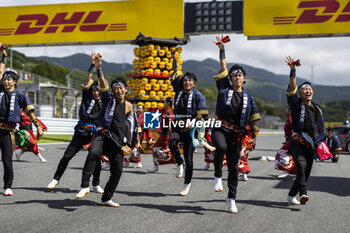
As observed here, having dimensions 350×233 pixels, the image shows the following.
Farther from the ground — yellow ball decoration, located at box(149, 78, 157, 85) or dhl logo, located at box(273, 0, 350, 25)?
dhl logo, located at box(273, 0, 350, 25)

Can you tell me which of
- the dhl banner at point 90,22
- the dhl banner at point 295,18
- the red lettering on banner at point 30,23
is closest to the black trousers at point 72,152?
the dhl banner at point 90,22

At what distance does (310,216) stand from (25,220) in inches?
150

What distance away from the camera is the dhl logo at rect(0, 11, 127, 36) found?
64.2 feet

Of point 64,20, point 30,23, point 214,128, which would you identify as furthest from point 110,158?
point 30,23

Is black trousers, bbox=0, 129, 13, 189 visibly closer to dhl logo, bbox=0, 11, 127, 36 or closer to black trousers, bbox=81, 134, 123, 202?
black trousers, bbox=81, 134, 123, 202

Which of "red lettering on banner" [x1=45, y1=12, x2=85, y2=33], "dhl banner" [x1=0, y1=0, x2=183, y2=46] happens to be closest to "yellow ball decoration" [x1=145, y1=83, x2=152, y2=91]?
"dhl banner" [x1=0, y1=0, x2=183, y2=46]

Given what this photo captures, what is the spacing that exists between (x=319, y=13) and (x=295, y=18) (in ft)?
3.50

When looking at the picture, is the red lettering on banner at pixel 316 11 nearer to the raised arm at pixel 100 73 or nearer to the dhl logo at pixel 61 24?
the dhl logo at pixel 61 24

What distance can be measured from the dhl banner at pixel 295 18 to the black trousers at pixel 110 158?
13.7 metres

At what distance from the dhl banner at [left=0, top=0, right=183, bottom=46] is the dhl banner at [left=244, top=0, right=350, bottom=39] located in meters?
3.57

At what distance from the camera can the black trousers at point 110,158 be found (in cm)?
555

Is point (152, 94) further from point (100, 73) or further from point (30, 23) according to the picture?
point (100, 73)

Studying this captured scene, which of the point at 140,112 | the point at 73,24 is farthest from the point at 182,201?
the point at 73,24

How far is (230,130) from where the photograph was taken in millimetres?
5562
